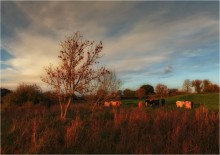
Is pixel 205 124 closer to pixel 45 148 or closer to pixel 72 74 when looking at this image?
pixel 45 148

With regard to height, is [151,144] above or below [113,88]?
Answer: below

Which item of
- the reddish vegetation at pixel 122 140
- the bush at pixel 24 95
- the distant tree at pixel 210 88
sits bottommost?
the reddish vegetation at pixel 122 140

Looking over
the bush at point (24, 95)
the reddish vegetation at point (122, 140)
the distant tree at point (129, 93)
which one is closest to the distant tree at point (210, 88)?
the distant tree at point (129, 93)

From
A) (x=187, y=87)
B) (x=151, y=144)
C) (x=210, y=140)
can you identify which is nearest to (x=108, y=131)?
(x=151, y=144)

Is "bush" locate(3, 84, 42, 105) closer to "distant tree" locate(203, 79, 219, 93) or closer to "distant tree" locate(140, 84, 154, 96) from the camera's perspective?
"distant tree" locate(140, 84, 154, 96)

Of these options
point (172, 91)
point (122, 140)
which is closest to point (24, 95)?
point (122, 140)

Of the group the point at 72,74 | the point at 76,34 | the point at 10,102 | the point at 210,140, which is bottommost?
the point at 210,140

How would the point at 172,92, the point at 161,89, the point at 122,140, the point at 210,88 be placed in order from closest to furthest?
the point at 122,140 < the point at 210,88 < the point at 172,92 < the point at 161,89

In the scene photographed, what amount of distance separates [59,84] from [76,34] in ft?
7.96

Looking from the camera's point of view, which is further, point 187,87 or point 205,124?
point 187,87

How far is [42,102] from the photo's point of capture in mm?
18188

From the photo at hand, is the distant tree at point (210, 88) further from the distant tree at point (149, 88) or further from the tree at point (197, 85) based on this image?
the distant tree at point (149, 88)

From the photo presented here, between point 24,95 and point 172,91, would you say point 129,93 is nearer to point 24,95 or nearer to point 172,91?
point 172,91

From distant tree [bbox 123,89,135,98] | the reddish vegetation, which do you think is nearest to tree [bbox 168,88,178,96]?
distant tree [bbox 123,89,135,98]
